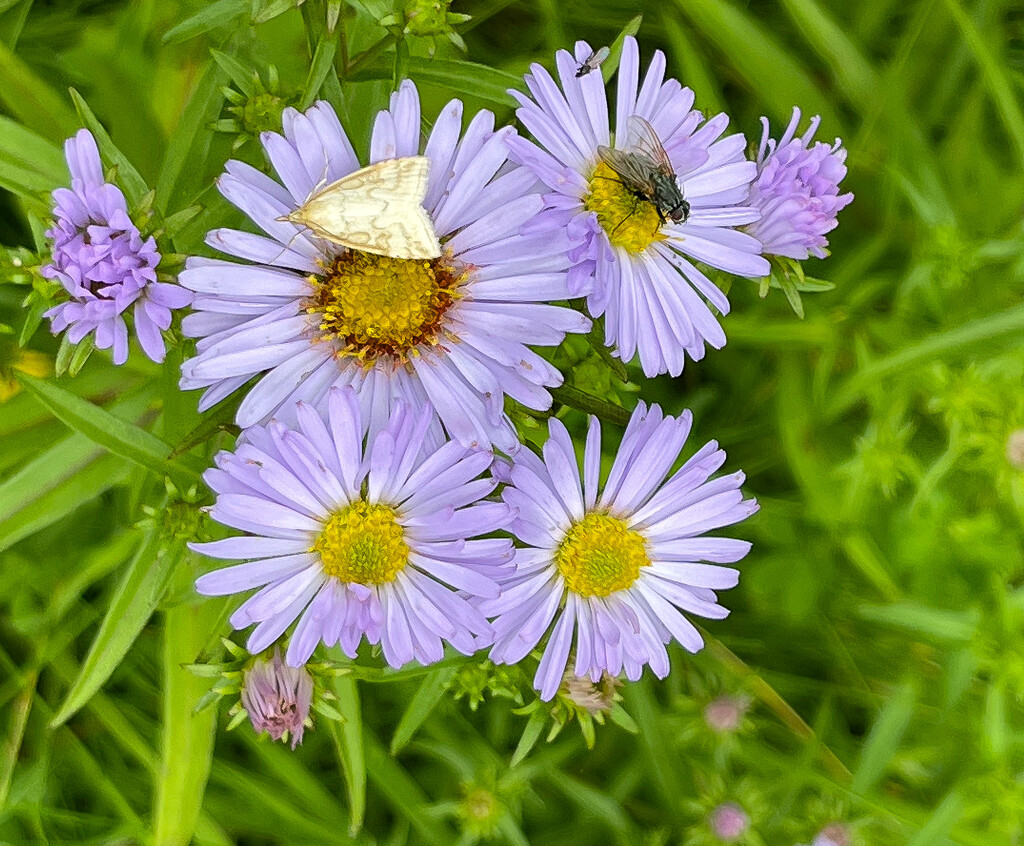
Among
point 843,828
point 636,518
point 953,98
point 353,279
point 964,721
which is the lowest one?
point 843,828

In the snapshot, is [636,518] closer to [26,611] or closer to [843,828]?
[843,828]

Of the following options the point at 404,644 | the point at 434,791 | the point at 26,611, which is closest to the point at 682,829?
the point at 434,791

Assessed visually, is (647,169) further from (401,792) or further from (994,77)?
(401,792)

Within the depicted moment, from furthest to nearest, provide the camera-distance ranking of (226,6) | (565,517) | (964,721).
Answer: (964,721)
(565,517)
(226,6)

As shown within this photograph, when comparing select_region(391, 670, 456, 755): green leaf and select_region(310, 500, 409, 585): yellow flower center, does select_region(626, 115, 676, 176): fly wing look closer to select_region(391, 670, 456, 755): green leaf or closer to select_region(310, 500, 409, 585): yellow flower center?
select_region(310, 500, 409, 585): yellow flower center

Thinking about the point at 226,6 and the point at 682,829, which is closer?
the point at 226,6

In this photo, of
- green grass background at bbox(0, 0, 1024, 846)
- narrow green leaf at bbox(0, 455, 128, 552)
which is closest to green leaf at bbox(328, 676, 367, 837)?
green grass background at bbox(0, 0, 1024, 846)
